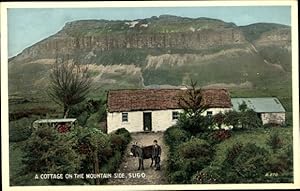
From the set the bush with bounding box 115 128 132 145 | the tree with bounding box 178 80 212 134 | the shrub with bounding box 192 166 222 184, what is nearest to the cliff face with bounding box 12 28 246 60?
the tree with bounding box 178 80 212 134

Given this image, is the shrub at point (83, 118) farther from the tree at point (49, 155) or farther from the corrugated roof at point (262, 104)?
the corrugated roof at point (262, 104)

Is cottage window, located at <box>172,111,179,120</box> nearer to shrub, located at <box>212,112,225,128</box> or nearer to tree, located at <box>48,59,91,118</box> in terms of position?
shrub, located at <box>212,112,225,128</box>

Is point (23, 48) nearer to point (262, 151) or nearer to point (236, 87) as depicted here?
point (236, 87)

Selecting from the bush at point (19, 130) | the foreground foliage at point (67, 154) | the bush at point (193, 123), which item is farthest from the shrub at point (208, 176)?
the bush at point (19, 130)

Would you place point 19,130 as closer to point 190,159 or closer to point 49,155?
point 49,155

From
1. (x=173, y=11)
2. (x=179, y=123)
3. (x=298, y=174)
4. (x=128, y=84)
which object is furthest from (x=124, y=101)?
(x=298, y=174)

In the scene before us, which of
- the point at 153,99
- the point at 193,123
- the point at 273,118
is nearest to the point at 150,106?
the point at 153,99
